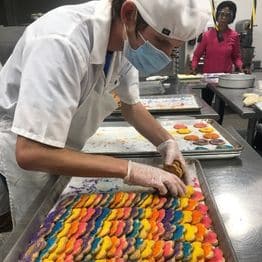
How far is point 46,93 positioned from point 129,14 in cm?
39

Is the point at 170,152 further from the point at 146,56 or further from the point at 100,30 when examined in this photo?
the point at 100,30

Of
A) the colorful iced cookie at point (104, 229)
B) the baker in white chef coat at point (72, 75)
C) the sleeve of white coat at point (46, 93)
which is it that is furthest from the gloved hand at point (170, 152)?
the sleeve of white coat at point (46, 93)

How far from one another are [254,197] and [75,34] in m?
0.88

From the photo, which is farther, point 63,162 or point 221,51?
point 221,51

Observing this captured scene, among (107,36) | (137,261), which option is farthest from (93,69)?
(137,261)

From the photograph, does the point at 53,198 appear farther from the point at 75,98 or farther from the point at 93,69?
the point at 93,69

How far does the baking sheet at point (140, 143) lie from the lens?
1639mm

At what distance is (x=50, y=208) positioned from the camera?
1.24 meters

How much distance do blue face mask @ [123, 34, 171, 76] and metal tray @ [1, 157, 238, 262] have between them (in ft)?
1.59

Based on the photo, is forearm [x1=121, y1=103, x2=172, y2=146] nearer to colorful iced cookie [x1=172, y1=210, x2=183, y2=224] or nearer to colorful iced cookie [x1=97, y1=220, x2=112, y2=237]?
colorful iced cookie [x1=172, y1=210, x2=183, y2=224]

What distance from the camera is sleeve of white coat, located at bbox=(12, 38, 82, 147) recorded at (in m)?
1.07

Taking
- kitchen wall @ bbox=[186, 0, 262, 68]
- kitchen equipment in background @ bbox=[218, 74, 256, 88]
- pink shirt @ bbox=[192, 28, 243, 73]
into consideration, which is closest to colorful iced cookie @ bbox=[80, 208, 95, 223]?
kitchen equipment in background @ bbox=[218, 74, 256, 88]

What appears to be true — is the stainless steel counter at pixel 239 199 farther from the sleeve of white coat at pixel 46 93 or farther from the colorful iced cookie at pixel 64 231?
the sleeve of white coat at pixel 46 93

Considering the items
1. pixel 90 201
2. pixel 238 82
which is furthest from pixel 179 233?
pixel 238 82
